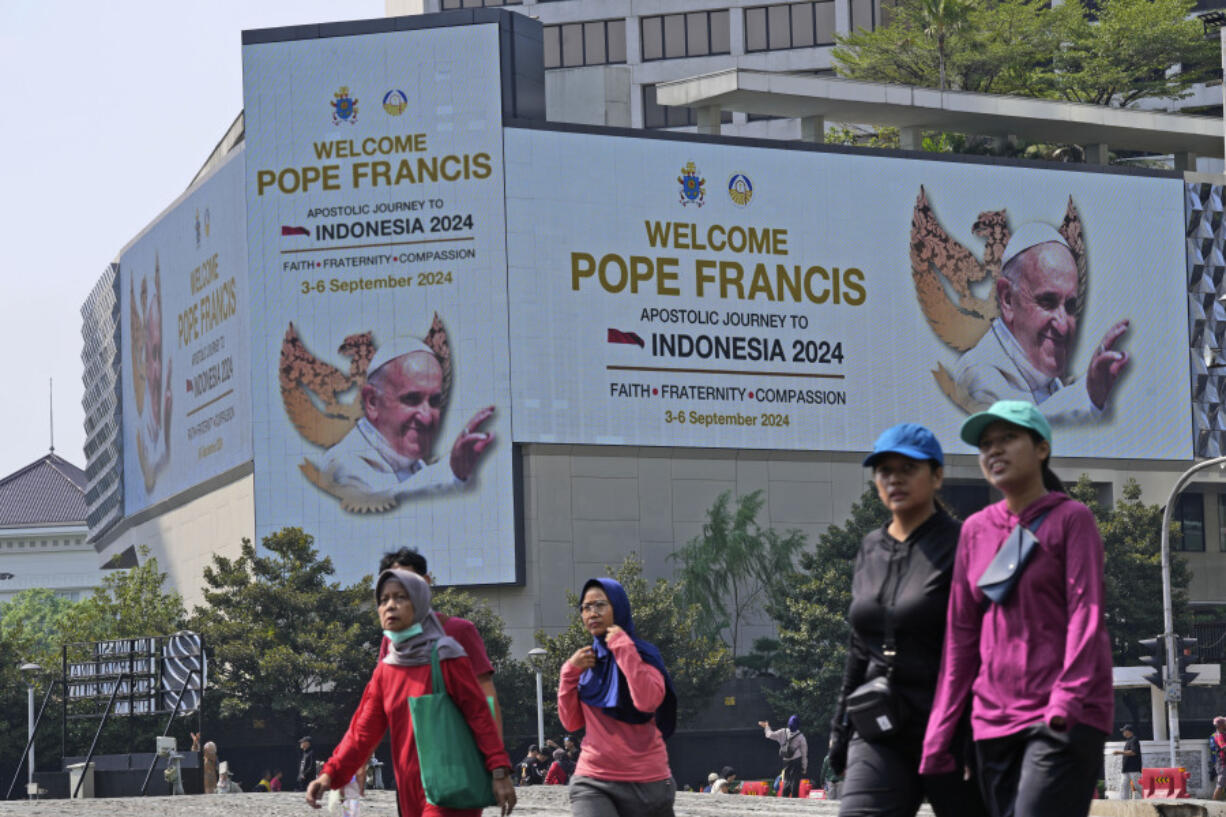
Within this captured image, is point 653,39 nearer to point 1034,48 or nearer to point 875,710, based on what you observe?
point 1034,48

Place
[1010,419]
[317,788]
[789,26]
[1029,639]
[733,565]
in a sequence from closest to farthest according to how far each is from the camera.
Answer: [1029,639] < [1010,419] < [317,788] < [733,565] < [789,26]

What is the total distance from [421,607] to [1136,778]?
26.1 metres

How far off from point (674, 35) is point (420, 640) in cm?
8023

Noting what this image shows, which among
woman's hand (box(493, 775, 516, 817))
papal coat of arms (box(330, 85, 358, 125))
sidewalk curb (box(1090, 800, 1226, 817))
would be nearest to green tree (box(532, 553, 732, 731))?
papal coat of arms (box(330, 85, 358, 125))

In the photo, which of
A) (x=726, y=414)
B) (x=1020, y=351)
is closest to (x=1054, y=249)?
(x=1020, y=351)

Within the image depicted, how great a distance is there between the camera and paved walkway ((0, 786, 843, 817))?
20781mm

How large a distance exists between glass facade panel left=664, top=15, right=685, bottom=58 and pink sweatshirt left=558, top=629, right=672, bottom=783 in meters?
78.8

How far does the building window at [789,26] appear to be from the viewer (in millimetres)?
85875

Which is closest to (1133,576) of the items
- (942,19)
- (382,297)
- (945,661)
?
(942,19)

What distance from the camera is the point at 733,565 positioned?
61.5 metres

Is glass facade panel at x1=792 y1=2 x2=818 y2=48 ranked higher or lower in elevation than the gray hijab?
higher

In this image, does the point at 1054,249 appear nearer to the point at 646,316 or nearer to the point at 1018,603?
the point at 646,316

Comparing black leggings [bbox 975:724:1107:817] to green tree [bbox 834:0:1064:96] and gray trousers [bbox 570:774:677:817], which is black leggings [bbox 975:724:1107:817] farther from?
green tree [bbox 834:0:1064:96]

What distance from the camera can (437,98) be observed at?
6181cm
